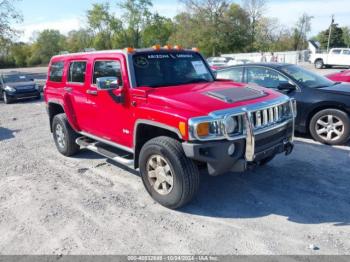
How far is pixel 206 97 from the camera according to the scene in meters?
3.76

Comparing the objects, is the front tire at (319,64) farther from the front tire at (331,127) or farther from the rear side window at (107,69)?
the rear side window at (107,69)

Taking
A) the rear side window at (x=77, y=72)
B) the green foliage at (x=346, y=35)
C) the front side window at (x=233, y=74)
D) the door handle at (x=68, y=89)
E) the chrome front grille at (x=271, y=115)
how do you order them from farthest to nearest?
the green foliage at (x=346, y=35)
the front side window at (x=233, y=74)
the door handle at (x=68, y=89)
the rear side window at (x=77, y=72)
the chrome front grille at (x=271, y=115)

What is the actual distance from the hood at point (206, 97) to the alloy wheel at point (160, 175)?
71 centimetres

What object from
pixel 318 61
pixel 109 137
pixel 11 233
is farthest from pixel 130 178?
pixel 318 61

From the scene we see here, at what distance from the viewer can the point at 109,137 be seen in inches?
191

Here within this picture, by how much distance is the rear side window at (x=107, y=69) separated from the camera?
14.5 ft

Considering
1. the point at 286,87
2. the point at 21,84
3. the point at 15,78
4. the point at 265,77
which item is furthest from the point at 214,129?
the point at 15,78

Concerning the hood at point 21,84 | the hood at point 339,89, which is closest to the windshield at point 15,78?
the hood at point 21,84

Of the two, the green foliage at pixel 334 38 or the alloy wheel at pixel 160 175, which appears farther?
the green foliage at pixel 334 38

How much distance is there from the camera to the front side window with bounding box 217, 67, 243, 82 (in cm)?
719

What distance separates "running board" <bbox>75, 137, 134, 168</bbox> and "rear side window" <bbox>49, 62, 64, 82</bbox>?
49.2 inches

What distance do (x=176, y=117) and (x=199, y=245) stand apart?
1.37 meters

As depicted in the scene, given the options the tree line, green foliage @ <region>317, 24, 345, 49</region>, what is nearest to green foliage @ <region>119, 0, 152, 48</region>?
the tree line

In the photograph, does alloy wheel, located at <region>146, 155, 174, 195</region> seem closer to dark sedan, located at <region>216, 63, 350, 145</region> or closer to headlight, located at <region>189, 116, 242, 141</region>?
headlight, located at <region>189, 116, 242, 141</region>
